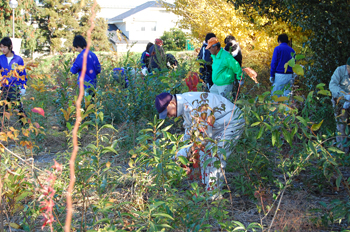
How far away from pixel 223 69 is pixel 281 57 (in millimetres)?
1505

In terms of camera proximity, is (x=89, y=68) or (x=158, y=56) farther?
(x=89, y=68)

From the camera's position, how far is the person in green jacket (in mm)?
4527

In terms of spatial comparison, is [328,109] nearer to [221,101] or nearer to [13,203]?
[221,101]

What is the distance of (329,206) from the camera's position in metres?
2.77

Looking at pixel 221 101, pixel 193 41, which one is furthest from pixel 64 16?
pixel 221 101

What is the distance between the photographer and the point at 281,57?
220 inches

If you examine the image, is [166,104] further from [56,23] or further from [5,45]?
[56,23]

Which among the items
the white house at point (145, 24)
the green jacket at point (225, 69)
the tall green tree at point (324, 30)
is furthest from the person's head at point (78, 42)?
the white house at point (145, 24)

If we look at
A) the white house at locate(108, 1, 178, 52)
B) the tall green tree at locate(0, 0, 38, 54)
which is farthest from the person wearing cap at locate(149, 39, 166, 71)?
the white house at locate(108, 1, 178, 52)

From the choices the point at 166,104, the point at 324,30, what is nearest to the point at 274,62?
the point at 324,30

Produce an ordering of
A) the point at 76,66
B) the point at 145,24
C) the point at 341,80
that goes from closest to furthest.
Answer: the point at 341,80 → the point at 76,66 → the point at 145,24

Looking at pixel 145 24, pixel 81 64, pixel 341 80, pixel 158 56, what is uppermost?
pixel 145 24

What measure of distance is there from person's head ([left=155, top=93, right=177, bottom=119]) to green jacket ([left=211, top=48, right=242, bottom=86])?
1.88 metres

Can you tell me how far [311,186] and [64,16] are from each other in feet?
101
